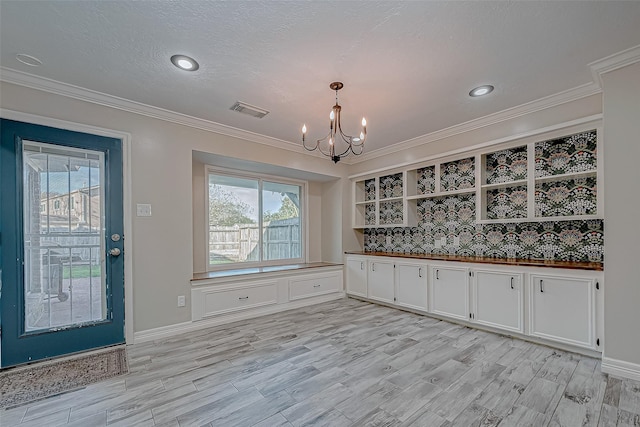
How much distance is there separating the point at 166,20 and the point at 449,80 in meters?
2.38

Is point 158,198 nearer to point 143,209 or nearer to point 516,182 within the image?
point 143,209

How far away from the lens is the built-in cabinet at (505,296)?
269 centimetres

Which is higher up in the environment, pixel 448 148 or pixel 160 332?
pixel 448 148

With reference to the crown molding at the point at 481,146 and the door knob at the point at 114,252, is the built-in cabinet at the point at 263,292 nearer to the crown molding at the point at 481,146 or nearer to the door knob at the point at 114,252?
the door knob at the point at 114,252

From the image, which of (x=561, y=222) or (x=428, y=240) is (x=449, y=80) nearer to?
(x=561, y=222)

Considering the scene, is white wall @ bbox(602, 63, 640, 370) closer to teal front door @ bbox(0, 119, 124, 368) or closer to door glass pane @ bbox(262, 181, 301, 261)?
door glass pane @ bbox(262, 181, 301, 261)

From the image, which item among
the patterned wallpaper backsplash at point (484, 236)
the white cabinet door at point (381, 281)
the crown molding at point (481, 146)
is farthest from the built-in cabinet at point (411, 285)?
the crown molding at point (481, 146)

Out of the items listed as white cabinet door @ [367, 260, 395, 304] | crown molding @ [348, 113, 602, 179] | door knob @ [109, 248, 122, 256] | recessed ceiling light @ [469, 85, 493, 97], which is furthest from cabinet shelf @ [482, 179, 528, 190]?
door knob @ [109, 248, 122, 256]

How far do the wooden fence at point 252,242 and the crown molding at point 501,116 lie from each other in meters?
2.23

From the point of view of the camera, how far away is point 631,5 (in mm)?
1806

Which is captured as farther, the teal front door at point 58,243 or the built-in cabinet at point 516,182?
the built-in cabinet at point 516,182

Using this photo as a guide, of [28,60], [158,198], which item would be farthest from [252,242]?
[28,60]

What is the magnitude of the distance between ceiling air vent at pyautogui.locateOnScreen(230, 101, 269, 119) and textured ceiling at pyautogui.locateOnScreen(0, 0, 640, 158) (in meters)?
0.10

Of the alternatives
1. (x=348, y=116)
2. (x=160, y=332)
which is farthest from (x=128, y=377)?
(x=348, y=116)
